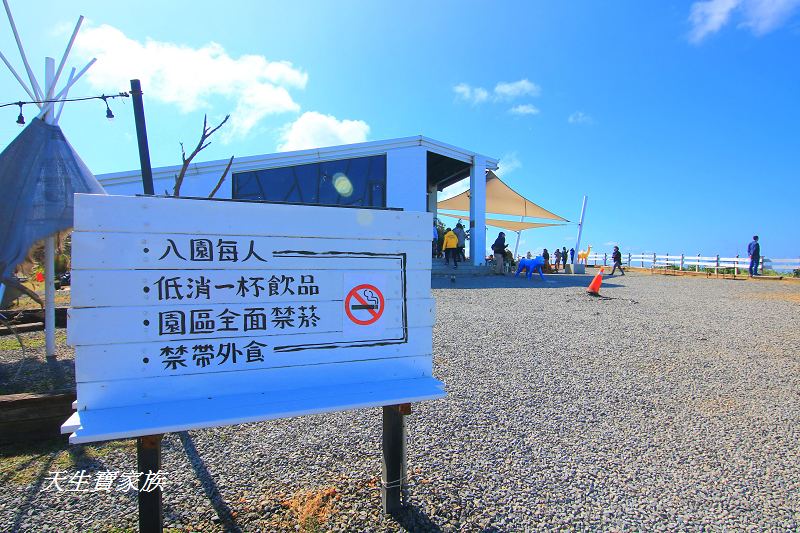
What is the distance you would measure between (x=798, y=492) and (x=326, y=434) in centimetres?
294

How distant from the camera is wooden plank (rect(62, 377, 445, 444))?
5.50ft

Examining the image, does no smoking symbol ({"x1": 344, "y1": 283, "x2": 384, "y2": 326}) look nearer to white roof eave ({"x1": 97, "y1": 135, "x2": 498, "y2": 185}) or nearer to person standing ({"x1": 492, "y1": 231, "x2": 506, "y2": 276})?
person standing ({"x1": 492, "y1": 231, "x2": 506, "y2": 276})

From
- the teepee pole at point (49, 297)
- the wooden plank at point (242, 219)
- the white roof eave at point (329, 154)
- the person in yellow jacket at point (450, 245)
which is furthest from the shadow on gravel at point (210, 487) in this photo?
the white roof eave at point (329, 154)

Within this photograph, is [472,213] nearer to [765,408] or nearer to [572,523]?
[765,408]

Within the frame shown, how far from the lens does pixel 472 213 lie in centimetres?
1786

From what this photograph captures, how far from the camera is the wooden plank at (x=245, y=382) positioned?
1.80m

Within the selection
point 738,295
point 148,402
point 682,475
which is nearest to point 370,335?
point 148,402

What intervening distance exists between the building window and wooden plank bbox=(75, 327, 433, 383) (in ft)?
48.3

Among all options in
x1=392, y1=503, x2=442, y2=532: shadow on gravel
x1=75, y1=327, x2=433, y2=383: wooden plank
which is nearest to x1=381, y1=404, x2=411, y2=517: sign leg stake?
x1=392, y1=503, x2=442, y2=532: shadow on gravel

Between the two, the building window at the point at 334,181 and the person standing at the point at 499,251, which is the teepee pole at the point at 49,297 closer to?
the building window at the point at 334,181

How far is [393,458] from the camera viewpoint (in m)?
2.25

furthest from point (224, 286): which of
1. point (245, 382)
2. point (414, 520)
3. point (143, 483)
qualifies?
point (414, 520)

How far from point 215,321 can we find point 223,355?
165 mm

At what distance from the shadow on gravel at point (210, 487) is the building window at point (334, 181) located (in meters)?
14.3
